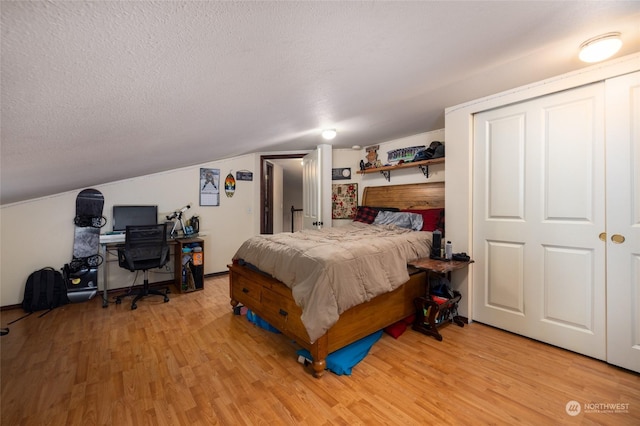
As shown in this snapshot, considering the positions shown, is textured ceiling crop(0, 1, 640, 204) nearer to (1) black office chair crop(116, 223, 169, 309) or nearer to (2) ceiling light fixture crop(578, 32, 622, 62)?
(2) ceiling light fixture crop(578, 32, 622, 62)

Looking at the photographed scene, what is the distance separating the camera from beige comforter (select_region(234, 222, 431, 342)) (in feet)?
6.08

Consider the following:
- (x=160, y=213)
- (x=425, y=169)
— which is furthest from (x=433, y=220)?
(x=160, y=213)

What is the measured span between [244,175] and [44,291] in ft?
9.56

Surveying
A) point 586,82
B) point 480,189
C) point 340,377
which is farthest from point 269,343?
point 586,82

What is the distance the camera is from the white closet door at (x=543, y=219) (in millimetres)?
2061

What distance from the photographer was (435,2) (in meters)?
1.03

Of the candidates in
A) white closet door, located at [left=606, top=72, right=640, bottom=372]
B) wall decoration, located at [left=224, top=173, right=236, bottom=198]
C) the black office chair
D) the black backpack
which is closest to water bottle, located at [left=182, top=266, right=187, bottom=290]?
the black office chair

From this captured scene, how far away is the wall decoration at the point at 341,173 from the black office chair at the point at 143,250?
264 centimetres

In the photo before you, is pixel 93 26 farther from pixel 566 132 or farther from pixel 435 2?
pixel 566 132

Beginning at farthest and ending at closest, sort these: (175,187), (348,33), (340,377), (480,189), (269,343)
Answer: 1. (175,187)
2. (480,189)
3. (269,343)
4. (340,377)
5. (348,33)

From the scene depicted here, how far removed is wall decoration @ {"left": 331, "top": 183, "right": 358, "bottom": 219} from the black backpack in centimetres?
370

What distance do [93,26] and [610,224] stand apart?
3.04 meters

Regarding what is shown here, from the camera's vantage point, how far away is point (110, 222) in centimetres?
361

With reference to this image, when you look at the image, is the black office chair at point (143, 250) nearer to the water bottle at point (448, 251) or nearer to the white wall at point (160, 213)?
the white wall at point (160, 213)
